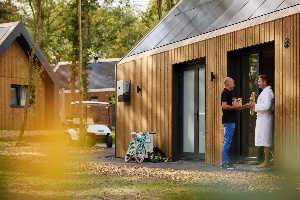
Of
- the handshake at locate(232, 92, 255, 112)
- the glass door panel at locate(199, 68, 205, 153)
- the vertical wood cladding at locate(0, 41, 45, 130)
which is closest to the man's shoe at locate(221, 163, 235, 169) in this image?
the handshake at locate(232, 92, 255, 112)

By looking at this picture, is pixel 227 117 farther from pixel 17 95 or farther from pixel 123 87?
pixel 17 95

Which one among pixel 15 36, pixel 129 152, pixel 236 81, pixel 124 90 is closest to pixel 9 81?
pixel 15 36

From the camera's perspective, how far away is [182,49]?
14156mm

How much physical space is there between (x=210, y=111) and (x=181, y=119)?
2030 mm

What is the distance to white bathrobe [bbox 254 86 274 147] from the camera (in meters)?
10.5

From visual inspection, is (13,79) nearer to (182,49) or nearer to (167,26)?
(167,26)

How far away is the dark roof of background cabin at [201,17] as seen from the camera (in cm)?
1201

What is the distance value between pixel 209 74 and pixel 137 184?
14.9 ft

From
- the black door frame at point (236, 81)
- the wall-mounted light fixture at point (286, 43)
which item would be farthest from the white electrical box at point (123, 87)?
the wall-mounted light fixture at point (286, 43)

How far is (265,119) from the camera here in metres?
10.6

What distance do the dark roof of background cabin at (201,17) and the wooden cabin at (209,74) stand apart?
3 cm

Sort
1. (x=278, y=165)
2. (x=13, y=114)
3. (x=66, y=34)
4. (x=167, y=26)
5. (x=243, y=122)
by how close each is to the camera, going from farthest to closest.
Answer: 1. (x=66, y=34)
2. (x=13, y=114)
3. (x=167, y=26)
4. (x=243, y=122)
5. (x=278, y=165)

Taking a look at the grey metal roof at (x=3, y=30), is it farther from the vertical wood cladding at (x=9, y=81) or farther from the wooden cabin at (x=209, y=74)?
the wooden cabin at (x=209, y=74)

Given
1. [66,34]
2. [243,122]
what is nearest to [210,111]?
[243,122]
